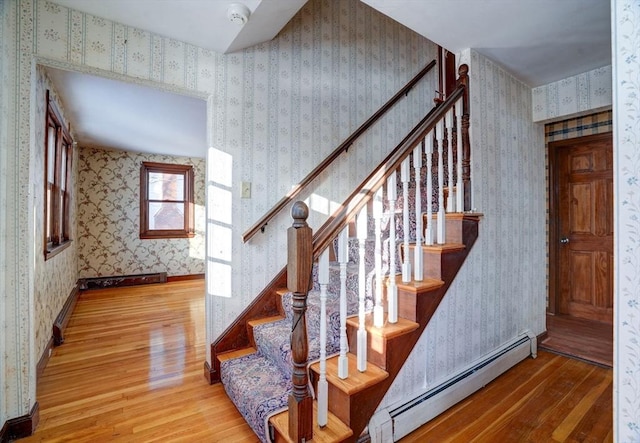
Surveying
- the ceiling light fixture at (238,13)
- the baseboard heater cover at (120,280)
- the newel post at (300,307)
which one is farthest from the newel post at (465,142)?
the baseboard heater cover at (120,280)

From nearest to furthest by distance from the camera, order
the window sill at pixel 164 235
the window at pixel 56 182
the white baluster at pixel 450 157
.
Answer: the white baluster at pixel 450 157
the window at pixel 56 182
the window sill at pixel 164 235

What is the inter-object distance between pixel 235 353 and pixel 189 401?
0.39 metres

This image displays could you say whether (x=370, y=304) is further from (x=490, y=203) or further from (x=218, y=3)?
(x=218, y=3)

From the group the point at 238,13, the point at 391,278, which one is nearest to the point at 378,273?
the point at 391,278

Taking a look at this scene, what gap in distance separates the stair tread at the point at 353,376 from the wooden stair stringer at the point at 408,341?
4cm

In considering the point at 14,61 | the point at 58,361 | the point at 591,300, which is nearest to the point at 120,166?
the point at 58,361

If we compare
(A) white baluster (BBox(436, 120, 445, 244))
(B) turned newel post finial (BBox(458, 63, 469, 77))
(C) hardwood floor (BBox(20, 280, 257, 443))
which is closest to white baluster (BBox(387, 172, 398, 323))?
(A) white baluster (BBox(436, 120, 445, 244))

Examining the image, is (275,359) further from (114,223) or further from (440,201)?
(114,223)

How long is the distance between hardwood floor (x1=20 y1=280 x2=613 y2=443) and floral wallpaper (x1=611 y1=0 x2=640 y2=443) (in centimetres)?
93

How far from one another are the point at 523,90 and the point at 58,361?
453cm

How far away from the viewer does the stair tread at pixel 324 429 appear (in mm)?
1343

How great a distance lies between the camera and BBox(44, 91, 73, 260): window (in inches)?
111

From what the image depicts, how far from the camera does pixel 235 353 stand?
7.22 ft

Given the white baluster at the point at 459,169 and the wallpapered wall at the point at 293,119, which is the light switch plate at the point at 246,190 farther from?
the white baluster at the point at 459,169
